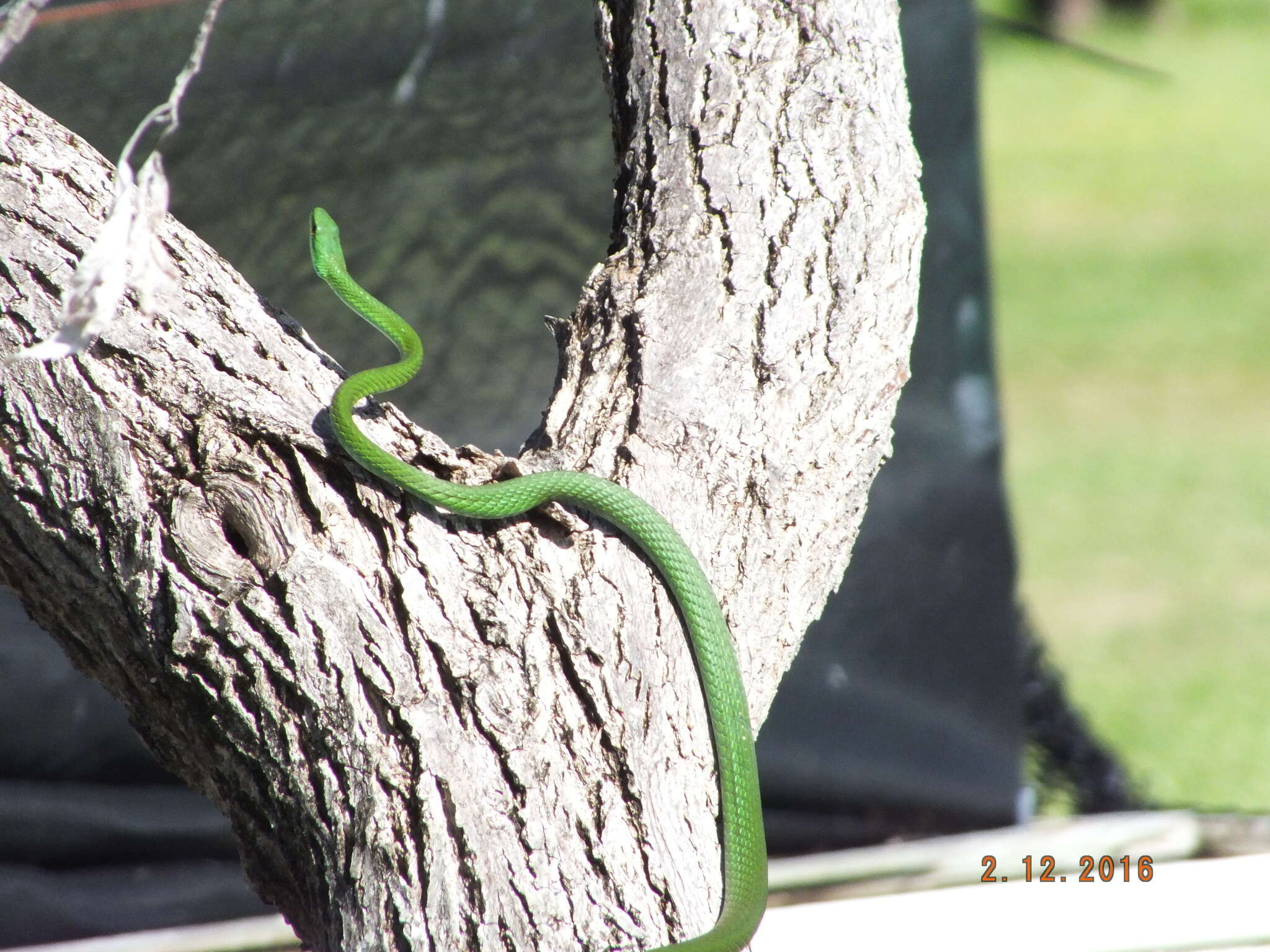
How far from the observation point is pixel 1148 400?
10102 millimetres

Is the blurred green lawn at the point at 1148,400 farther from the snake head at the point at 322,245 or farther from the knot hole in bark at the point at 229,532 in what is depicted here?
the knot hole in bark at the point at 229,532

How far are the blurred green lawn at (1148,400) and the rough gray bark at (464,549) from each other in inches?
154

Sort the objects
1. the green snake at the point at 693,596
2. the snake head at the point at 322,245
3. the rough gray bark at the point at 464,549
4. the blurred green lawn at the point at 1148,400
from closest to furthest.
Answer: the rough gray bark at the point at 464,549
the green snake at the point at 693,596
the snake head at the point at 322,245
the blurred green lawn at the point at 1148,400

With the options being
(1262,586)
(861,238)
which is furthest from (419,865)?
(1262,586)

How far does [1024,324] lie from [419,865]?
1111cm

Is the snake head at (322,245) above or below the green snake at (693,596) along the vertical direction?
above

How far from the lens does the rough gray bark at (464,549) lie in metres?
1.97
